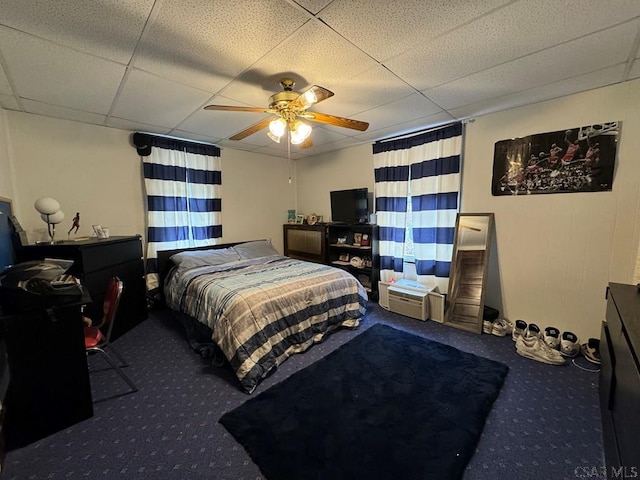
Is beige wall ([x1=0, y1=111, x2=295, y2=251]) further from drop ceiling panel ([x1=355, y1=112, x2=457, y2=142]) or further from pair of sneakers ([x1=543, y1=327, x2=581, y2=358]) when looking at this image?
pair of sneakers ([x1=543, y1=327, x2=581, y2=358])

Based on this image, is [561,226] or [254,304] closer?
[254,304]

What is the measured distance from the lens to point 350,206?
13.0 ft

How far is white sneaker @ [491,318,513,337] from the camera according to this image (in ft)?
9.00

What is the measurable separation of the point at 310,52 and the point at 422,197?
2.26 m

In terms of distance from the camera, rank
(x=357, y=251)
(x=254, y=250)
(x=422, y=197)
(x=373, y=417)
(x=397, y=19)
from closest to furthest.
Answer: (x=397, y=19), (x=373, y=417), (x=422, y=197), (x=254, y=250), (x=357, y=251)

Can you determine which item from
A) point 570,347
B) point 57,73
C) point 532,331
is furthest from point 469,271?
point 57,73

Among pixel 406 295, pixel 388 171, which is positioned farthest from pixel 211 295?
pixel 388 171

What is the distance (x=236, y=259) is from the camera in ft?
11.9

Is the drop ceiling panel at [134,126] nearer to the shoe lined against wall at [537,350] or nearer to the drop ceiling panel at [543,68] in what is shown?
the drop ceiling panel at [543,68]

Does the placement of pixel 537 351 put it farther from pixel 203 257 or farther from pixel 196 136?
pixel 196 136

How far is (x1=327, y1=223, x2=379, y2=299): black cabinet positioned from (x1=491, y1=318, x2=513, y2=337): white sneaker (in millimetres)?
1479

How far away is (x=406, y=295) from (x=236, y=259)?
2.30 meters

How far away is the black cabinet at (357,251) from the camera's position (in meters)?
3.82

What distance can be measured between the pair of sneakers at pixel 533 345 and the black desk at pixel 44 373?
3444 millimetres
